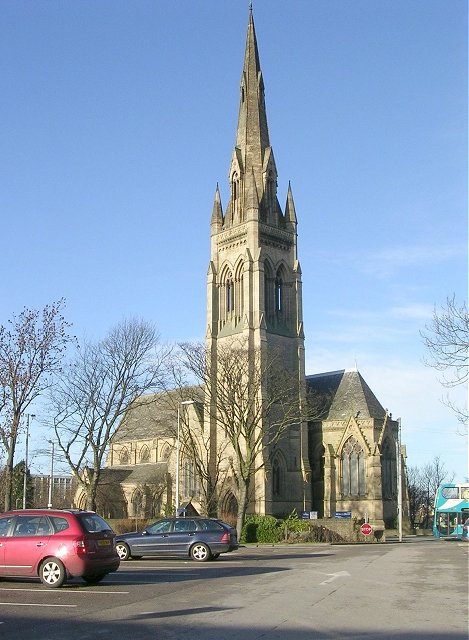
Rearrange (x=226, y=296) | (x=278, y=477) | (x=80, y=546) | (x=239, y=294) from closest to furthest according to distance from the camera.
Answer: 1. (x=80, y=546)
2. (x=278, y=477)
3. (x=239, y=294)
4. (x=226, y=296)

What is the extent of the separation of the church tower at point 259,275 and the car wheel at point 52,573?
44.7 metres

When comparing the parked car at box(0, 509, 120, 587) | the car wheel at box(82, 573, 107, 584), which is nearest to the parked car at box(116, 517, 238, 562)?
the car wheel at box(82, 573, 107, 584)

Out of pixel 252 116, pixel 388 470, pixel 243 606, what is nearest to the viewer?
pixel 243 606

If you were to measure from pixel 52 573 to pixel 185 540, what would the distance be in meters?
8.57

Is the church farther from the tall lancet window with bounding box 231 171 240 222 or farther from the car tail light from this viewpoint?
the car tail light

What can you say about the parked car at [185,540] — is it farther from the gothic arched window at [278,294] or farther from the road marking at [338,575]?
the gothic arched window at [278,294]

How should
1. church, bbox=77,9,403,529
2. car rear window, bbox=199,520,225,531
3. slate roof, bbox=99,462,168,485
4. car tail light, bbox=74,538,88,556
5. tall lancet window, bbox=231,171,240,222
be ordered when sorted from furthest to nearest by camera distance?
slate roof, bbox=99,462,168,485 → tall lancet window, bbox=231,171,240,222 → church, bbox=77,9,403,529 → car rear window, bbox=199,520,225,531 → car tail light, bbox=74,538,88,556

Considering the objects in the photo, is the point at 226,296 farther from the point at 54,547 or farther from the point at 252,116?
the point at 54,547

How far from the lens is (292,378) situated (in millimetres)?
58875

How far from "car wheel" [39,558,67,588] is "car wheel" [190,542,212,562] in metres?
→ 8.52

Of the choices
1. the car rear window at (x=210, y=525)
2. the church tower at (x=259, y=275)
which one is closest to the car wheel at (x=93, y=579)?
the car rear window at (x=210, y=525)

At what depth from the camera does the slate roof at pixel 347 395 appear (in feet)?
218

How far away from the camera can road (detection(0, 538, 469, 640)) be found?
420 inches

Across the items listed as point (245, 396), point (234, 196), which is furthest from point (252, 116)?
point (245, 396)
